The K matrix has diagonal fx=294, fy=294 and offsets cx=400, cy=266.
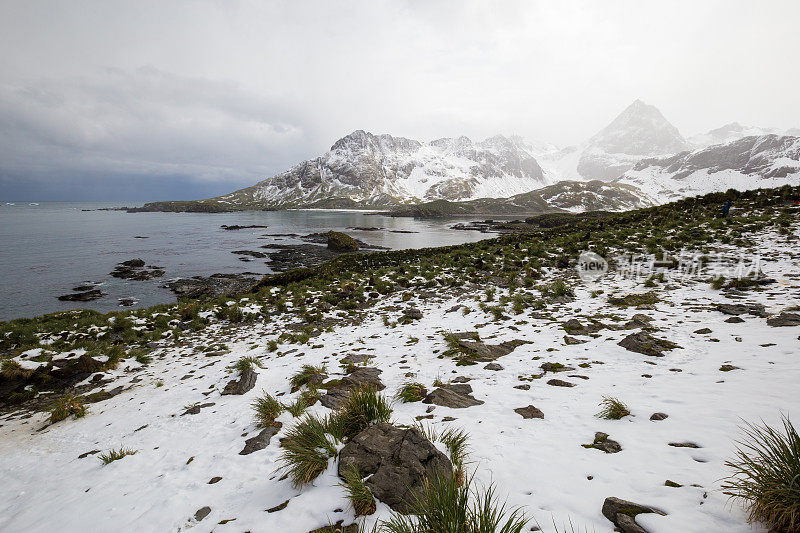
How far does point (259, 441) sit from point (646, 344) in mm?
8696

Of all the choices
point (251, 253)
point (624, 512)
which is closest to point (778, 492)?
point (624, 512)

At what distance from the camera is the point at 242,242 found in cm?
6172

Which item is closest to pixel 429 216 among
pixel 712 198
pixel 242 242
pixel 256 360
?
pixel 242 242

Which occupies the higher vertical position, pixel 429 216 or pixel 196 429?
A: pixel 429 216

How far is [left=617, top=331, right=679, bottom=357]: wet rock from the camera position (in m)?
6.81

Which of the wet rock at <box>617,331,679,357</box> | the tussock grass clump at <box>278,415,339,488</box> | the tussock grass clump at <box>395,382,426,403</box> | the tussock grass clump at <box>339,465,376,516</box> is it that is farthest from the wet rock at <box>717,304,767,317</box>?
the tussock grass clump at <box>278,415,339,488</box>

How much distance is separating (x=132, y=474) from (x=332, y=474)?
3.97 m

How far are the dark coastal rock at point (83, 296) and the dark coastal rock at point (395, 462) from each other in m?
34.1

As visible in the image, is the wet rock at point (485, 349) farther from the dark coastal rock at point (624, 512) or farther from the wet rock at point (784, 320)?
the wet rock at point (784, 320)

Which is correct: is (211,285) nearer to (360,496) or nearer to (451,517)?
(360,496)

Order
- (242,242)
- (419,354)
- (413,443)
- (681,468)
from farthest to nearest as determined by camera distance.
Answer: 1. (242,242)
2. (419,354)
3. (413,443)
4. (681,468)

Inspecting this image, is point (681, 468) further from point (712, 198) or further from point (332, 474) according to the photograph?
point (712, 198)

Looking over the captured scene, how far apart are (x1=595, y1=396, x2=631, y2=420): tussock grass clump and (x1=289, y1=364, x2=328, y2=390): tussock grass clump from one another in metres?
6.21

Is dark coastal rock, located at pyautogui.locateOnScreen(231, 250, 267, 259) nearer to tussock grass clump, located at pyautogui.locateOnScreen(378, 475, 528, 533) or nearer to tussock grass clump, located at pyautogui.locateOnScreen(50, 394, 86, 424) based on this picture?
tussock grass clump, located at pyautogui.locateOnScreen(50, 394, 86, 424)
